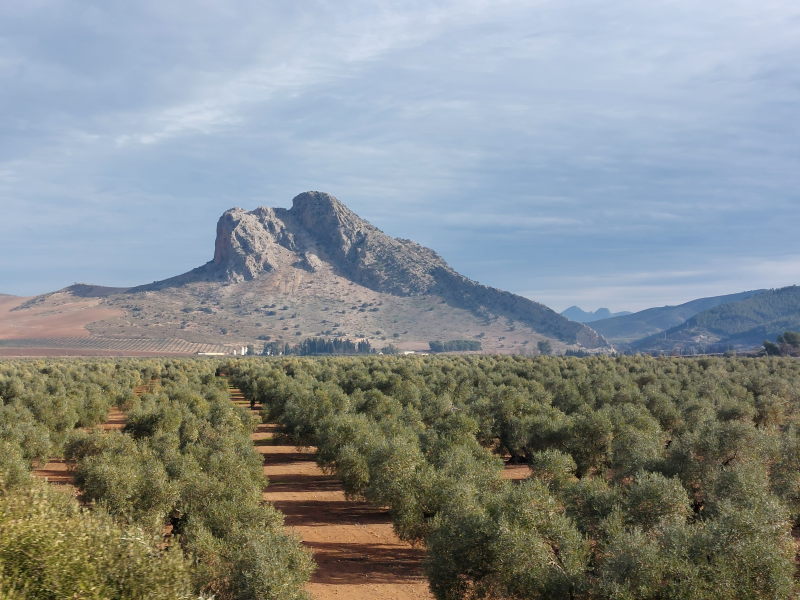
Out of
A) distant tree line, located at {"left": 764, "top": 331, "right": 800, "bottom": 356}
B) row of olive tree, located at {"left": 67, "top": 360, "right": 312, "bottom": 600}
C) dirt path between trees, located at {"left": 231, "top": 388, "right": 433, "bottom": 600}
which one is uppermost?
row of olive tree, located at {"left": 67, "top": 360, "right": 312, "bottom": 600}

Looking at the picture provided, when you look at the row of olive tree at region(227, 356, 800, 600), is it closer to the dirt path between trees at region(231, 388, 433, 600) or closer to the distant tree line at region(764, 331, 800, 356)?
the dirt path between trees at region(231, 388, 433, 600)

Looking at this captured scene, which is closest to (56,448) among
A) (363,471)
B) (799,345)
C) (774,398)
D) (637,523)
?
(363,471)

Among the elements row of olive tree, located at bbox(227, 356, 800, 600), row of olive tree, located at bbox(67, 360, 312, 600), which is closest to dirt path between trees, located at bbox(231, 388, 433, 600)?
row of olive tree, located at bbox(227, 356, 800, 600)

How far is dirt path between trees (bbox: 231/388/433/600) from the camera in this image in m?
23.7

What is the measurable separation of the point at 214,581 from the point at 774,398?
50.6 m

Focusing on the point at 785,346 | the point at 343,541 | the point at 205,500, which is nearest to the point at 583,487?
the point at 343,541

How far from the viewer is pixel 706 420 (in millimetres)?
38031

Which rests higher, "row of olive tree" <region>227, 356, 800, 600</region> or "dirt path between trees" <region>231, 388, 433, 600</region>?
"row of olive tree" <region>227, 356, 800, 600</region>

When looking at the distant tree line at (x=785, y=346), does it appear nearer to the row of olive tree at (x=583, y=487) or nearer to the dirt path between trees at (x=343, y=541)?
the row of olive tree at (x=583, y=487)

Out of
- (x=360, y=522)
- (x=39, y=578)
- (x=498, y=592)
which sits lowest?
(x=360, y=522)

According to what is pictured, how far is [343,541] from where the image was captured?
29125 mm

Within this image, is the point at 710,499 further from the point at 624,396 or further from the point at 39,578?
the point at 624,396

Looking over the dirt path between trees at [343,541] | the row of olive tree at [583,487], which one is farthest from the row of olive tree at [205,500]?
the row of olive tree at [583,487]

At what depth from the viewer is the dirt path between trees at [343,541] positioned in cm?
2372
